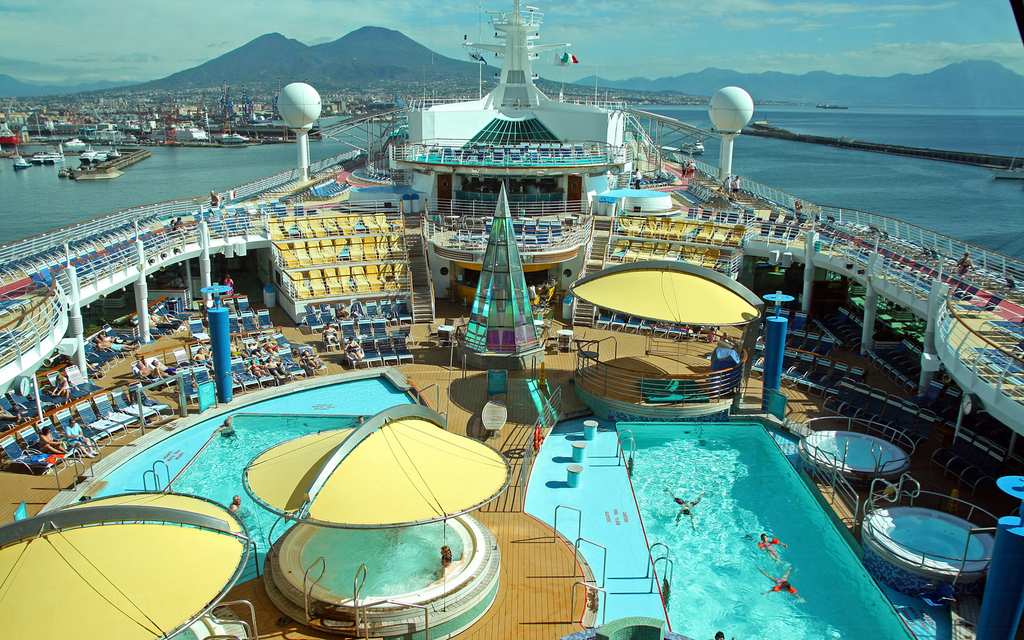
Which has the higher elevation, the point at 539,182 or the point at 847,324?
the point at 539,182

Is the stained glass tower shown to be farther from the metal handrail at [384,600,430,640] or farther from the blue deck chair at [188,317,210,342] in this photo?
the metal handrail at [384,600,430,640]

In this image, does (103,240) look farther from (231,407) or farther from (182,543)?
(182,543)

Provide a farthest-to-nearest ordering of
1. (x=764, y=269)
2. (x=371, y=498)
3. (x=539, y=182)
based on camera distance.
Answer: (x=539, y=182), (x=764, y=269), (x=371, y=498)

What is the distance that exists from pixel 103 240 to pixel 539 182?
15.2m

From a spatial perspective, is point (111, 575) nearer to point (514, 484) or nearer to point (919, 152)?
point (514, 484)

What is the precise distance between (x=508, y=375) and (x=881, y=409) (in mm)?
8071

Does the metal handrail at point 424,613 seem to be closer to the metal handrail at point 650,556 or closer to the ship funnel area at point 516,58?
the metal handrail at point 650,556

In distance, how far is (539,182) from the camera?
91.0ft

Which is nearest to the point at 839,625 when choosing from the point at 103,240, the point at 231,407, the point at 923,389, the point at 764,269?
the point at 923,389

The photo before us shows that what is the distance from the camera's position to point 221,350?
1476 centimetres

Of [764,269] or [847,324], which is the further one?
[764,269]

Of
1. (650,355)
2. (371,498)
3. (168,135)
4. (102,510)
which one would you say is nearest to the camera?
(102,510)

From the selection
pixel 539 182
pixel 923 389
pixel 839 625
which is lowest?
pixel 839 625

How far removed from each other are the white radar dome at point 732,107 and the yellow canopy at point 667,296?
64.3 feet
